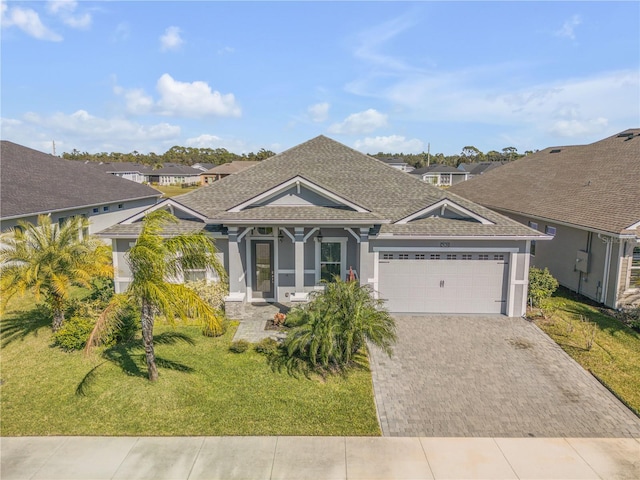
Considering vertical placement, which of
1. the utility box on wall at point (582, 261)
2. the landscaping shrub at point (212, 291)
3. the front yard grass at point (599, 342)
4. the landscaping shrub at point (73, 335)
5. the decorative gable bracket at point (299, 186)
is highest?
the decorative gable bracket at point (299, 186)

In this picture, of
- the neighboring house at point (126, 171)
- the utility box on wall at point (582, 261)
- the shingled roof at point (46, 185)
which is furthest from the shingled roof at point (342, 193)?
the neighboring house at point (126, 171)

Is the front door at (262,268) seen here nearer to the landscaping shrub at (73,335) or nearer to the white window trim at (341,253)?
the white window trim at (341,253)

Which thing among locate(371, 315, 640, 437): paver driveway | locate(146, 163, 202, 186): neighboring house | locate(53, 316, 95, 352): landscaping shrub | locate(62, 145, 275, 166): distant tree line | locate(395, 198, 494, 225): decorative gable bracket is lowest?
locate(371, 315, 640, 437): paver driveway

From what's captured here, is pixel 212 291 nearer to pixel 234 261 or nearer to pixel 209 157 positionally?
pixel 234 261

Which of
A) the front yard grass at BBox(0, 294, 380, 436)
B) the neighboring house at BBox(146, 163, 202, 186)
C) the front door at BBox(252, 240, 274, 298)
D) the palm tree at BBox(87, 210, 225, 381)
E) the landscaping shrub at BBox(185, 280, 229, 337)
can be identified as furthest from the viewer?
the neighboring house at BBox(146, 163, 202, 186)

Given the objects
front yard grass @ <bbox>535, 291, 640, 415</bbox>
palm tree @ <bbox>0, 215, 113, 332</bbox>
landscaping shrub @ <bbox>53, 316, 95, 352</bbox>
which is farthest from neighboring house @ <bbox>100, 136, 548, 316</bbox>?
landscaping shrub @ <bbox>53, 316, 95, 352</bbox>

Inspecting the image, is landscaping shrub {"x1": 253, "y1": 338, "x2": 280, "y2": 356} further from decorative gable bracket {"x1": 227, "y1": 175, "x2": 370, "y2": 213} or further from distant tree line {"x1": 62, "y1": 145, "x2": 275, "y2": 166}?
distant tree line {"x1": 62, "y1": 145, "x2": 275, "y2": 166}
